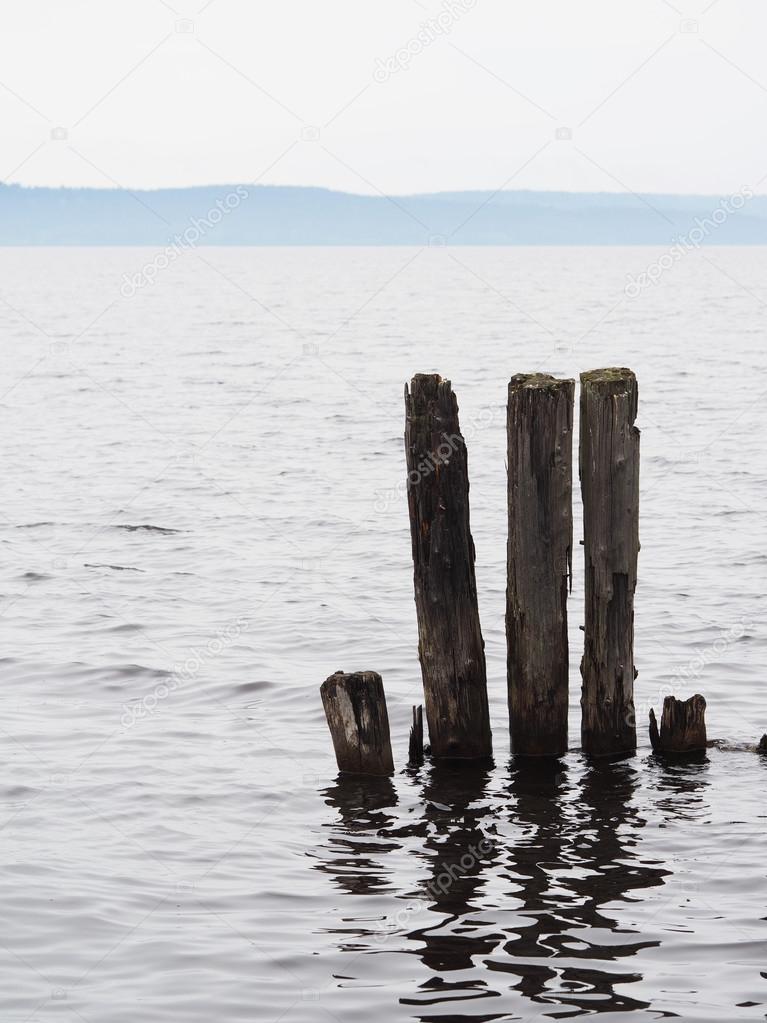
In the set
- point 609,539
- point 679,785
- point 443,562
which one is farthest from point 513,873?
point 609,539

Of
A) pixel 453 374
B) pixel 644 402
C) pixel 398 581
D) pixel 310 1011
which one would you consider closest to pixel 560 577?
pixel 310 1011

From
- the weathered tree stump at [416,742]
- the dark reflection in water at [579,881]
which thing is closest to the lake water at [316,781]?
the dark reflection in water at [579,881]

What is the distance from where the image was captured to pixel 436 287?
12406 centimetres

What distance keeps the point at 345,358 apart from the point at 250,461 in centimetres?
2491

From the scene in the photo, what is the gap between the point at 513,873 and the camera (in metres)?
8.84

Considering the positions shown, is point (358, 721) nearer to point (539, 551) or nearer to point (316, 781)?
point (316, 781)


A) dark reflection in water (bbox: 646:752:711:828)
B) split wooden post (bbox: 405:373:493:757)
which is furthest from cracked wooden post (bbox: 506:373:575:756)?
dark reflection in water (bbox: 646:752:711:828)

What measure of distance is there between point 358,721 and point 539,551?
6.50 ft

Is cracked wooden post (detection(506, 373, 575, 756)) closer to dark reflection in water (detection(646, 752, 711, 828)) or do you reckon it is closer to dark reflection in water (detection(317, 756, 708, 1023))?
dark reflection in water (detection(317, 756, 708, 1023))

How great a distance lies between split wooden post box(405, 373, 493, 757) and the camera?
376 inches

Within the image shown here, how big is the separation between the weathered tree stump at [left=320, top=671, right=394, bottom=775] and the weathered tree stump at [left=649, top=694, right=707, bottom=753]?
2238mm

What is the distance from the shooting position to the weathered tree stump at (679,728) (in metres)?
10.7

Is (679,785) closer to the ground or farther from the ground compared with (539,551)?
closer to the ground

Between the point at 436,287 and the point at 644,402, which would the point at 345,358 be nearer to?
the point at 644,402
